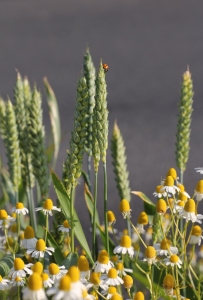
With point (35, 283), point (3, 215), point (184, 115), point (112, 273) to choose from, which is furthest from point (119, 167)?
point (35, 283)

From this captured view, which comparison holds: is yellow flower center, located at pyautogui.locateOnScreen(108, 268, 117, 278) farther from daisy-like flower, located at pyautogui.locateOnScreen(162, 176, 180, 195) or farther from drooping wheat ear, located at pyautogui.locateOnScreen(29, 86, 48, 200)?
drooping wheat ear, located at pyautogui.locateOnScreen(29, 86, 48, 200)

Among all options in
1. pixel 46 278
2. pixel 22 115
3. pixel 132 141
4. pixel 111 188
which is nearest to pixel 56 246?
pixel 46 278

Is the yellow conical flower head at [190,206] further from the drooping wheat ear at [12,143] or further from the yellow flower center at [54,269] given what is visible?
the drooping wheat ear at [12,143]

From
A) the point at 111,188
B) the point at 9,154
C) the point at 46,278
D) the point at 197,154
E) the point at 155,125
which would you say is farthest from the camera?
the point at 155,125

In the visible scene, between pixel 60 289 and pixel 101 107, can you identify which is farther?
pixel 101 107

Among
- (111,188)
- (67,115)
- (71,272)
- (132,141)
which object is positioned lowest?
(71,272)

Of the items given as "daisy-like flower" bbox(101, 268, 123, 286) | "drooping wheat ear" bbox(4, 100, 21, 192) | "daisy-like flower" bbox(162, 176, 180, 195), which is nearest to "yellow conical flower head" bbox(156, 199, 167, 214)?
"daisy-like flower" bbox(162, 176, 180, 195)

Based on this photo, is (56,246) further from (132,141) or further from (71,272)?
(132,141)
